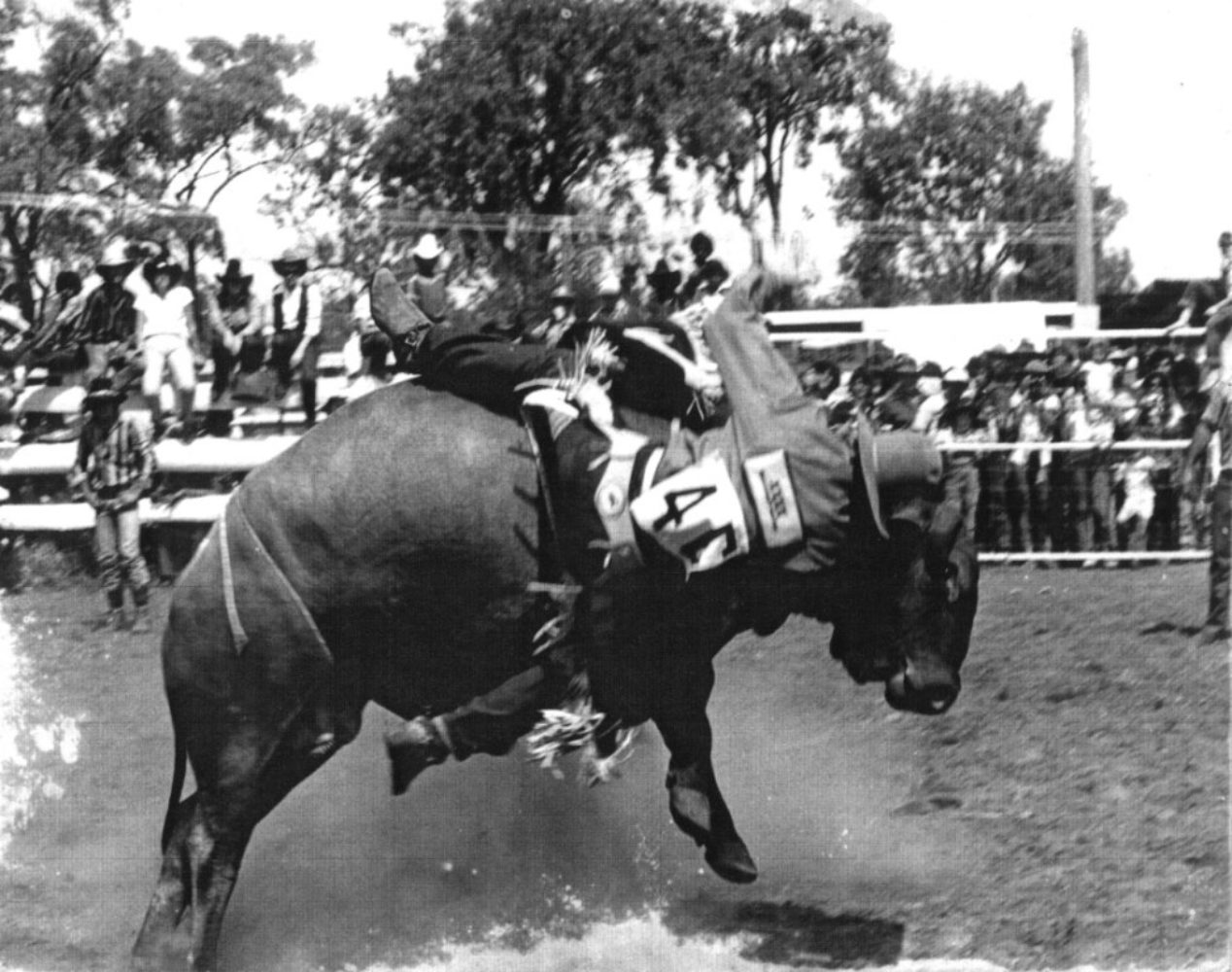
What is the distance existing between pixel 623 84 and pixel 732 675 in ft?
7.47

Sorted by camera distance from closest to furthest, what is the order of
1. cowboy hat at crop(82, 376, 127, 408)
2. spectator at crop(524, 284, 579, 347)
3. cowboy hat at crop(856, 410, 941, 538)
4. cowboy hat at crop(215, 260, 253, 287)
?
1. cowboy hat at crop(856, 410, 941, 538)
2. spectator at crop(524, 284, 579, 347)
3. cowboy hat at crop(82, 376, 127, 408)
4. cowboy hat at crop(215, 260, 253, 287)

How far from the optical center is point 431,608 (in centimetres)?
546

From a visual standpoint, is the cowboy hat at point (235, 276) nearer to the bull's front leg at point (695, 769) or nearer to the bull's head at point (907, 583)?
the bull's front leg at point (695, 769)

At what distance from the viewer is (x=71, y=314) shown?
24.0 ft

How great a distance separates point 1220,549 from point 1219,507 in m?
0.17

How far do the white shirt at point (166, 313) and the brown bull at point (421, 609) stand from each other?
1764 millimetres

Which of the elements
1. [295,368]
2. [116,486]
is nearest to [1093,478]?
[295,368]

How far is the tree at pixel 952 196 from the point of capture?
6.71 metres

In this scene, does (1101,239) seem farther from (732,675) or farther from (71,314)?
(71,314)

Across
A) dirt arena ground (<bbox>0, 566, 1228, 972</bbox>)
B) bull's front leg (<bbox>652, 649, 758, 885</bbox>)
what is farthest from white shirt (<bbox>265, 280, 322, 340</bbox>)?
bull's front leg (<bbox>652, 649, 758, 885</bbox>)

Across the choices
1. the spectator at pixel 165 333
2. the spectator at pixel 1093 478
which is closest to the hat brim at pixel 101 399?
the spectator at pixel 165 333

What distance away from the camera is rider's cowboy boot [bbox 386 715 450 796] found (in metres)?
5.33

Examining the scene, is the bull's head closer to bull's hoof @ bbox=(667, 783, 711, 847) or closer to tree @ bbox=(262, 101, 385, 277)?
bull's hoof @ bbox=(667, 783, 711, 847)

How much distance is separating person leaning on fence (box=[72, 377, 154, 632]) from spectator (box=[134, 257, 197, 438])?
136 millimetres
